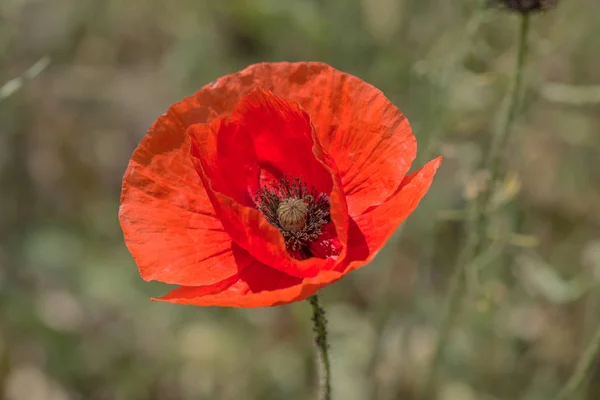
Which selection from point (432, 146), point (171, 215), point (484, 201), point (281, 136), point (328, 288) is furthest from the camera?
point (328, 288)

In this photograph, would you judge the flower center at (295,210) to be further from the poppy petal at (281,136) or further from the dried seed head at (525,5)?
the dried seed head at (525,5)

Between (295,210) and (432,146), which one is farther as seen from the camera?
(432,146)

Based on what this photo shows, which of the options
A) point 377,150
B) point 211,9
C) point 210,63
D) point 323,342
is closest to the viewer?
point 323,342

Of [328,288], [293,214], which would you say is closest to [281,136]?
[293,214]

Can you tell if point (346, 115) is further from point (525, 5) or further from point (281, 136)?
point (525, 5)

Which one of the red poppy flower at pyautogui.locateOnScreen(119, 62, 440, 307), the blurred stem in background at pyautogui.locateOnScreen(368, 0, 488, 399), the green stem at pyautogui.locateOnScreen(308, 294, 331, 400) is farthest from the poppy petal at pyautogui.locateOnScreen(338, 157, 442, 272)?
the blurred stem in background at pyautogui.locateOnScreen(368, 0, 488, 399)

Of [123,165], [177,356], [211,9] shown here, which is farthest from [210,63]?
[177,356]

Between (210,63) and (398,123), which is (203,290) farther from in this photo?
(210,63)
